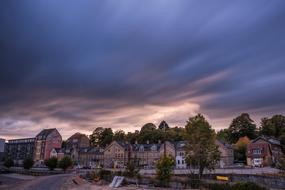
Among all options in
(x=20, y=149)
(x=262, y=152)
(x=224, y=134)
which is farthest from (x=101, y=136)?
(x=262, y=152)

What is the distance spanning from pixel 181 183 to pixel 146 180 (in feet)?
27.1

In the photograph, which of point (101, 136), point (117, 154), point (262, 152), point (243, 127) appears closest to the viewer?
point (262, 152)

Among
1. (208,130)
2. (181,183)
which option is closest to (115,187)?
(181,183)

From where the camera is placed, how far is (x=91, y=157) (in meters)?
122

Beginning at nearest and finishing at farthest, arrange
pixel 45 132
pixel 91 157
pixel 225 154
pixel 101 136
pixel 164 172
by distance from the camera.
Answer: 1. pixel 164 172
2. pixel 225 154
3. pixel 91 157
4. pixel 45 132
5. pixel 101 136

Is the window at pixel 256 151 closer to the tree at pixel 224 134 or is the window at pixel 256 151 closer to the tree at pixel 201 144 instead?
the tree at pixel 224 134

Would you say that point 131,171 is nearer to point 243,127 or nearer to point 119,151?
point 119,151

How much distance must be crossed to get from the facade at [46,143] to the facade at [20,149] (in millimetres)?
5513

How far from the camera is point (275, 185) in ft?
125

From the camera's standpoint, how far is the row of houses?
299 ft

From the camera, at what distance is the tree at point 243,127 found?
417 feet

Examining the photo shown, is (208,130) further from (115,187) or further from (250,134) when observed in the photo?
(250,134)

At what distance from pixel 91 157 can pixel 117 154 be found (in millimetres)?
14818

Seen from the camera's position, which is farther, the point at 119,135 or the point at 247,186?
the point at 119,135
